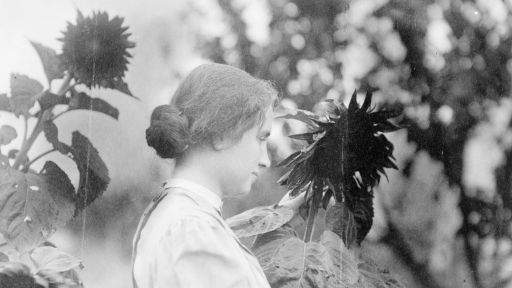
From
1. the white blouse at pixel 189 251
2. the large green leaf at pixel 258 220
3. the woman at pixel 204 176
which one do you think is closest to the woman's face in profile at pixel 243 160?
the woman at pixel 204 176

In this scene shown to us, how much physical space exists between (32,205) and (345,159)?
89 centimetres

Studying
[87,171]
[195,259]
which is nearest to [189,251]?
[195,259]

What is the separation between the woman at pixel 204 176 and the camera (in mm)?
1382

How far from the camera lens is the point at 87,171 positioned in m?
1.78

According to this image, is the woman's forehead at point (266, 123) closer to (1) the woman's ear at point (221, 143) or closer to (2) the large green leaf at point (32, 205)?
(1) the woman's ear at point (221, 143)

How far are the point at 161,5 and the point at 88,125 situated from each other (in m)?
0.40

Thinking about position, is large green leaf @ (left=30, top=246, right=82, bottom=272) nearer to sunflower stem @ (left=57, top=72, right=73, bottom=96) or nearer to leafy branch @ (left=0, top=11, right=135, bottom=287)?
leafy branch @ (left=0, top=11, right=135, bottom=287)

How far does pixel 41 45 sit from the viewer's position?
177 cm

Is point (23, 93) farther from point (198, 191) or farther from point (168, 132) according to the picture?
point (198, 191)

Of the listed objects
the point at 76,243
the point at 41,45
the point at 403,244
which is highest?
the point at 41,45

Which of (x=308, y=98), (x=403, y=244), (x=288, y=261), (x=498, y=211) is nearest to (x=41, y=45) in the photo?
(x=308, y=98)

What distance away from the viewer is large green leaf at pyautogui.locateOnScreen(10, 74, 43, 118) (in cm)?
175

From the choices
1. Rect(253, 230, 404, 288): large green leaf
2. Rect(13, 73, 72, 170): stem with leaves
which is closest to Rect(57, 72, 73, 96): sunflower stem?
Rect(13, 73, 72, 170): stem with leaves

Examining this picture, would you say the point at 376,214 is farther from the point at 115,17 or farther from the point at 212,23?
the point at 115,17
